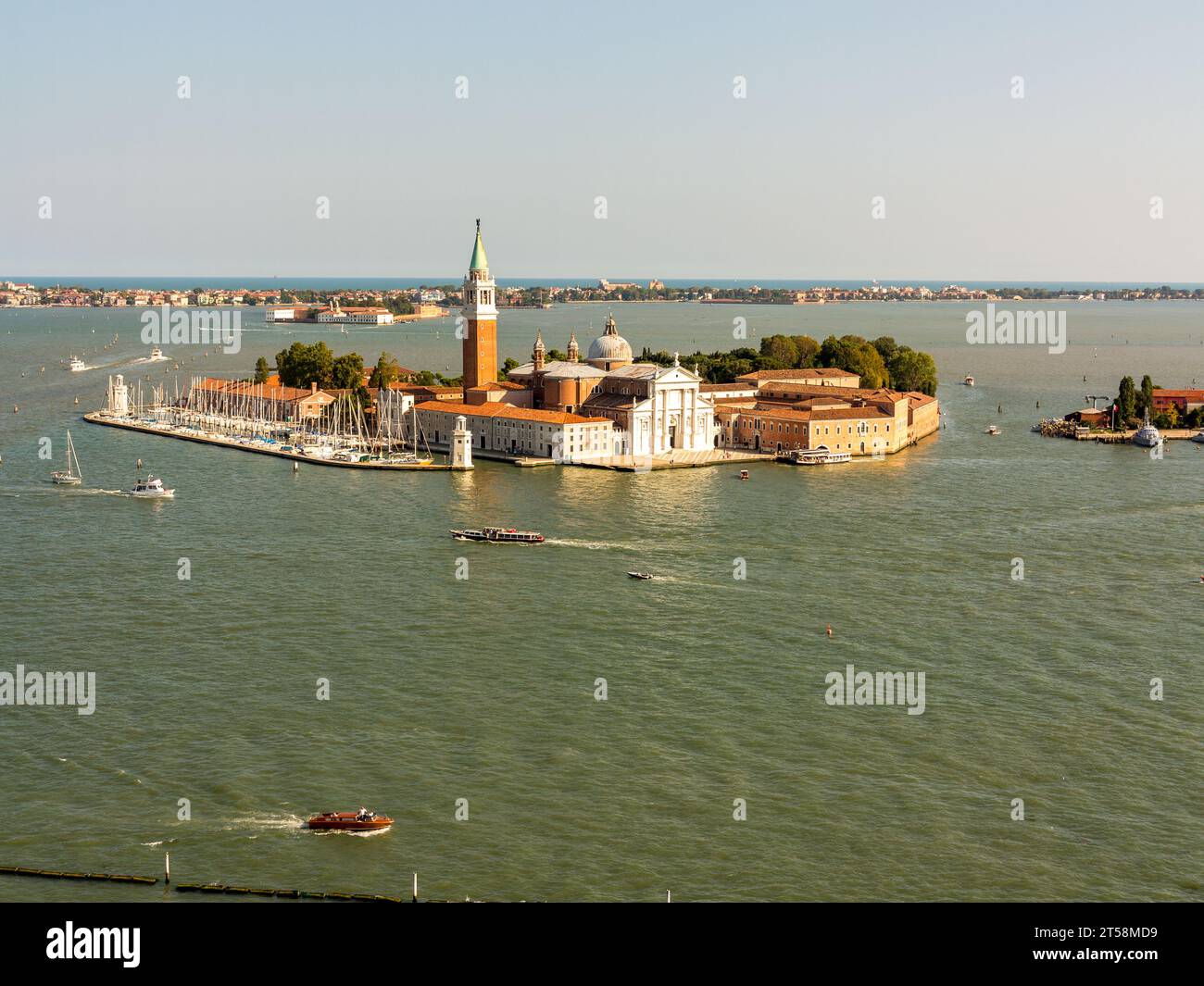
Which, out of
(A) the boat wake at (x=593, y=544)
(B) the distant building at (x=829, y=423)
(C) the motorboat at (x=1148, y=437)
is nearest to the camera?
(A) the boat wake at (x=593, y=544)

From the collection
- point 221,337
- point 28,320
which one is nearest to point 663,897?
point 221,337

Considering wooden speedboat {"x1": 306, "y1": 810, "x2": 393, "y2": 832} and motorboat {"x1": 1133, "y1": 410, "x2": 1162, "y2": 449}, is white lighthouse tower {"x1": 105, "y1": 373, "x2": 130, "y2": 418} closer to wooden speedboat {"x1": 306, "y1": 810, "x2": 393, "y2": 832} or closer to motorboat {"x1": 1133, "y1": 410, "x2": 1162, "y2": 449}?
motorboat {"x1": 1133, "y1": 410, "x2": 1162, "y2": 449}

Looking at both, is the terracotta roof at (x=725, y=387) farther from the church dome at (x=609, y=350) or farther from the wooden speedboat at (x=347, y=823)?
the wooden speedboat at (x=347, y=823)

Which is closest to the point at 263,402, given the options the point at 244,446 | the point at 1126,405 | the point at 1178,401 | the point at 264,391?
the point at 264,391

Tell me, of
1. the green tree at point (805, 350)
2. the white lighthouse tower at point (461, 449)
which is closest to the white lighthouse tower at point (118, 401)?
the white lighthouse tower at point (461, 449)

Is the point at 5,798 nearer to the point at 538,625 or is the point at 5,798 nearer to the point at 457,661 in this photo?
the point at 457,661

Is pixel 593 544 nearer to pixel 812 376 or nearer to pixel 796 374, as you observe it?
pixel 796 374

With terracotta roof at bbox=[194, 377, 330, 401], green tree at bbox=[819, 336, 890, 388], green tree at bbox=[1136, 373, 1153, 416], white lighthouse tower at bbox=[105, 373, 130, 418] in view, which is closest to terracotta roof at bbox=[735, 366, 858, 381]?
green tree at bbox=[819, 336, 890, 388]
